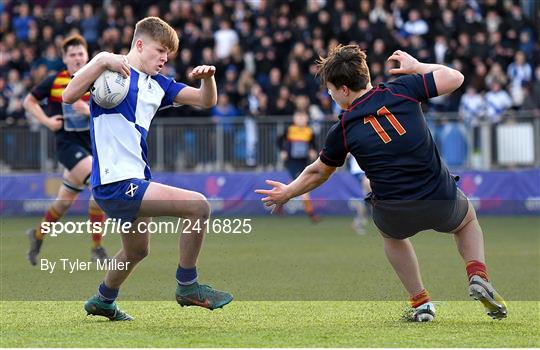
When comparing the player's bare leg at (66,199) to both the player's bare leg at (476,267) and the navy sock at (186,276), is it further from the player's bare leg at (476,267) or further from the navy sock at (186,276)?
the player's bare leg at (476,267)

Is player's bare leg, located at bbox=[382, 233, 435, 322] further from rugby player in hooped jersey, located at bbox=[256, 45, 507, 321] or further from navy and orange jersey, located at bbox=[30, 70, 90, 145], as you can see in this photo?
navy and orange jersey, located at bbox=[30, 70, 90, 145]

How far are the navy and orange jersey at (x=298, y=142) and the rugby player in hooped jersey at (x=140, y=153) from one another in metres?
12.3

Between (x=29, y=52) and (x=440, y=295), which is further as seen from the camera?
(x=29, y=52)

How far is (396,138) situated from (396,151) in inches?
3.6

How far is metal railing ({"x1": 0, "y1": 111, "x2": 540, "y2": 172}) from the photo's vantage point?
21.6m

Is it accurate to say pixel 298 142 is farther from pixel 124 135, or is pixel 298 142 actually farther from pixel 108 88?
pixel 108 88

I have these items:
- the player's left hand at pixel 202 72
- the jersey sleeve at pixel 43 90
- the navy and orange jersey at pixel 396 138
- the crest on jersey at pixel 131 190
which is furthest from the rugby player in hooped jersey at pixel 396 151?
the jersey sleeve at pixel 43 90

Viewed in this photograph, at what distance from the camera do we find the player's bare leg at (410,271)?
7836 mm

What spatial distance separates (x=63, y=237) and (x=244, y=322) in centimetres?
732

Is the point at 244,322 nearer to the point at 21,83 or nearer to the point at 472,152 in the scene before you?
the point at 472,152

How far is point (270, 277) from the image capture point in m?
11.1

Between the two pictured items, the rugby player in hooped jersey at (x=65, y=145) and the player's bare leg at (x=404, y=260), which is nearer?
the player's bare leg at (x=404, y=260)

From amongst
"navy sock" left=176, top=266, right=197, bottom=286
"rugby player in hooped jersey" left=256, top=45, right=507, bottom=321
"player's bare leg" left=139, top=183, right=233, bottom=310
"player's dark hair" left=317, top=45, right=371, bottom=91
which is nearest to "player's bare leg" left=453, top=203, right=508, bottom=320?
"rugby player in hooped jersey" left=256, top=45, right=507, bottom=321

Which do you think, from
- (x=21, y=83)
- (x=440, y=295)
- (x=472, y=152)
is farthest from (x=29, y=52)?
(x=440, y=295)
